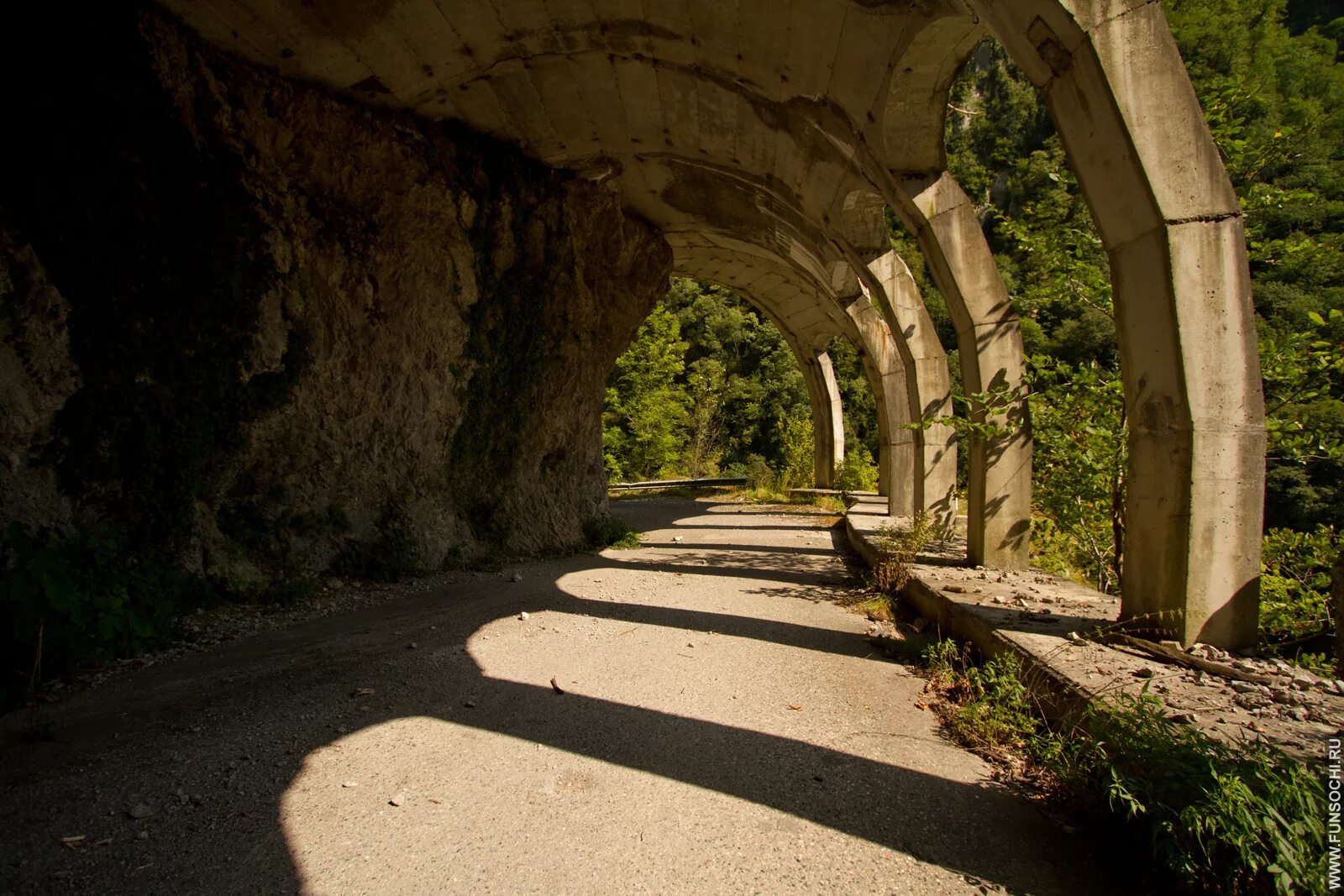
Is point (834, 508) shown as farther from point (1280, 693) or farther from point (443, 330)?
point (1280, 693)

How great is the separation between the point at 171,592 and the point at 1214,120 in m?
7.84

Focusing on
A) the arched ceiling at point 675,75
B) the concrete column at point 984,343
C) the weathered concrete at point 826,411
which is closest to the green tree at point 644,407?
the weathered concrete at point 826,411

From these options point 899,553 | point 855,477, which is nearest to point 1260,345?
point 899,553

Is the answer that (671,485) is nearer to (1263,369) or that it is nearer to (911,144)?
(911,144)

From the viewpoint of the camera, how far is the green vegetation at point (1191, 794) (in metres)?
1.77

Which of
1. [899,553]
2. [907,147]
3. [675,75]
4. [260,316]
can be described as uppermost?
[675,75]

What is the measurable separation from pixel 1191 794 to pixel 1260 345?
11.5ft

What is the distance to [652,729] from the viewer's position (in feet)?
11.0

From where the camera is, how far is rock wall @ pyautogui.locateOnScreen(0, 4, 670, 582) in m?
4.36

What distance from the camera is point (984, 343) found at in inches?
242

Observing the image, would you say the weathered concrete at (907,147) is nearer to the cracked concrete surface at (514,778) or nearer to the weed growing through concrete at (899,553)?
the weed growing through concrete at (899,553)

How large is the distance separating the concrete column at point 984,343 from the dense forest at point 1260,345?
206 millimetres

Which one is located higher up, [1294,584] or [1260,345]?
[1260,345]

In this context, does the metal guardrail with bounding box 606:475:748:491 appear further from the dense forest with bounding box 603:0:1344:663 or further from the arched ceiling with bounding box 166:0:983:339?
the arched ceiling with bounding box 166:0:983:339
